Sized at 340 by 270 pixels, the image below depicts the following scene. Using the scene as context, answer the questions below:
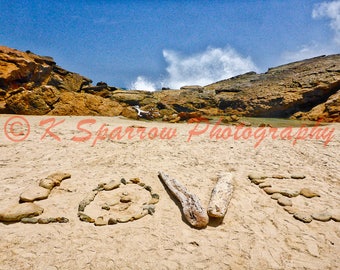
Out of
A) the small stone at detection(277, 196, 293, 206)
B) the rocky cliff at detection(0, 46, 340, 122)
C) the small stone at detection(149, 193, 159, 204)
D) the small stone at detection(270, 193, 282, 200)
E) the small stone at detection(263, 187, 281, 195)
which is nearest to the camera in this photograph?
the small stone at detection(277, 196, 293, 206)

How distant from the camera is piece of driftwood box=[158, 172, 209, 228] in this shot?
411cm

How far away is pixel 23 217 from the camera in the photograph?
4055mm

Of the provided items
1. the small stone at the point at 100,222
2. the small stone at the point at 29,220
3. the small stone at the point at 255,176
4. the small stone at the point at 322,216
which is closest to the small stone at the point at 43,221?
the small stone at the point at 29,220

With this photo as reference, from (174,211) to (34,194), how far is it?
3155 mm

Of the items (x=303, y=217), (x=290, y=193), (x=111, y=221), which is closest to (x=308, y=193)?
(x=290, y=193)

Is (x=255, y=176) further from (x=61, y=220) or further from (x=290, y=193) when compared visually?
(x=61, y=220)

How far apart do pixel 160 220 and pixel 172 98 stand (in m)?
29.3

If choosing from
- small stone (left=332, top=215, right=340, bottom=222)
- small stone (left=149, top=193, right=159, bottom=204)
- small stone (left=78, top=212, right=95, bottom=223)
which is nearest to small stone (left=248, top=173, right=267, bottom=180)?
small stone (left=332, top=215, right=340, bottom=222)

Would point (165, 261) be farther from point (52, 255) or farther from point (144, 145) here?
point (144, 145)

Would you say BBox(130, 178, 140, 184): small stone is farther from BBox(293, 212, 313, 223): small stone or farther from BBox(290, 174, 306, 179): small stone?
BBox(290, 174, 306, 179): small stone

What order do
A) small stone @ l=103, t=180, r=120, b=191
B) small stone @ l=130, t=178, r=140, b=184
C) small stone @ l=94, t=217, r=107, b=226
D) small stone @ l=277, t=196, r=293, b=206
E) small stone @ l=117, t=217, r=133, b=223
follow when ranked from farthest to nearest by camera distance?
small stone @ l=130, t=178, r=140, b=184
small stone @ l=103, t=180, r=120, b=191
small stone @ l=277, t=196, r=293, b=206
small stone @ l=117, t=217, r=133, b=223
small stone @ l=94, t=217, r=107, b=226

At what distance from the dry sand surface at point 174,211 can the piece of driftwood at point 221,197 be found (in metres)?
0.16

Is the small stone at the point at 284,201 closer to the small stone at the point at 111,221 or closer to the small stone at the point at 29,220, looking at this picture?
the small stone at the point at 111,221

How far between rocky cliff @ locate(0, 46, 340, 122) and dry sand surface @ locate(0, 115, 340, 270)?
9128mm
